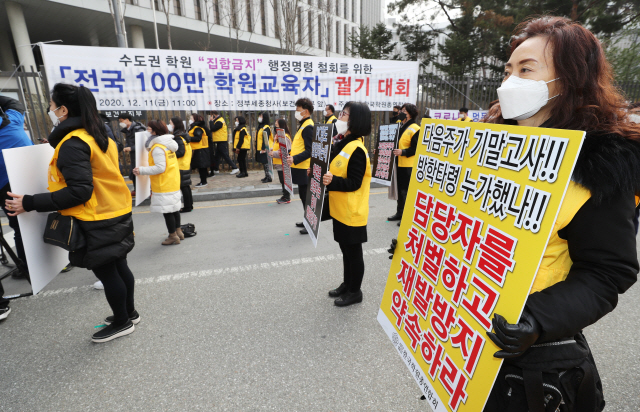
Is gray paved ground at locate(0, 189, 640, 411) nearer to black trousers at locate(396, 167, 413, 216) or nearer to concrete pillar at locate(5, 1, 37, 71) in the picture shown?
black trousers at locate(396, 167, 413, 216)

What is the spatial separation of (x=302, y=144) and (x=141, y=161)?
2202 mm

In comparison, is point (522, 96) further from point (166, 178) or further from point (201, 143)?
point (201, 143)

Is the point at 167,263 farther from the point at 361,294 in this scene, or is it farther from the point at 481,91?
the point at 481,91

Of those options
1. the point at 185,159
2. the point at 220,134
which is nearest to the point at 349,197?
the point at 185,159

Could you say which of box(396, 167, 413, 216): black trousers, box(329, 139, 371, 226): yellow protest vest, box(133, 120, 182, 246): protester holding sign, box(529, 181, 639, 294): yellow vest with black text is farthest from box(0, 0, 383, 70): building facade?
box(529, 181, 639, 294): yellow vest with black text

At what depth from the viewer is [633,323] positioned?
2801 millimetres

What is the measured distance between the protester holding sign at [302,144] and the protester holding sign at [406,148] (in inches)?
53.1

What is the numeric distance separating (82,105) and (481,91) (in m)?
11.5

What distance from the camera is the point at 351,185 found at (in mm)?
2793

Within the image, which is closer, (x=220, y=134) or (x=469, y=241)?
(x=469, y=241)

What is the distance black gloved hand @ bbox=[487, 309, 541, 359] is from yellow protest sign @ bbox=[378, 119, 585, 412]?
0.10 ft

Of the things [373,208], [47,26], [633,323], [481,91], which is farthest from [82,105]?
[47,26]

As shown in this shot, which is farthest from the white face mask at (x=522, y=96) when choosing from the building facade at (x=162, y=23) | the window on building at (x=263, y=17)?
the window on building at (x=263, y=17)

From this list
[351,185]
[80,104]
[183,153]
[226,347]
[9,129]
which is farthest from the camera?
[183,153]
